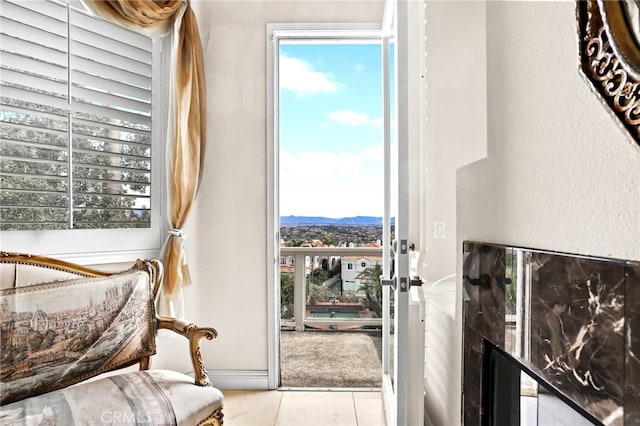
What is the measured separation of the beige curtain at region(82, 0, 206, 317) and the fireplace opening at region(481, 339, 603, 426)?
169 centimetres

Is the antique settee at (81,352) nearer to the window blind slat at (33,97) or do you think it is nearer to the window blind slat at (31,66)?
the window blind slat at (33,97)

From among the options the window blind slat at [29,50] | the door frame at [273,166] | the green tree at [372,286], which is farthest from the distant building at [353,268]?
the window blind slat at [29,50]

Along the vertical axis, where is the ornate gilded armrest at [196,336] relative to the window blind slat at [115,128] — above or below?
below

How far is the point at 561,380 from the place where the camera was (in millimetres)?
741

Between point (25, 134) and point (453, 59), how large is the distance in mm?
1898

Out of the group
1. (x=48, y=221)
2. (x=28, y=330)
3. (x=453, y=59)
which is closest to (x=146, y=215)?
(x=48, y=221)

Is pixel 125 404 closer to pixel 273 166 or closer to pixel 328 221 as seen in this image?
pixel 273 166

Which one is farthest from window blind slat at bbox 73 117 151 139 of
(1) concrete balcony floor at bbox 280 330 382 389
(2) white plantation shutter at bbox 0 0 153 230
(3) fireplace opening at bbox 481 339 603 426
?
(3) fireplace opening at bbox 481 339 603 426

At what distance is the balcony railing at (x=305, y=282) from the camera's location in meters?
2.92

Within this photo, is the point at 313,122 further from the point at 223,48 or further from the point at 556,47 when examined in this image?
the point at 556,47

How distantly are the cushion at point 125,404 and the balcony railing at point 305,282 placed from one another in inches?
58.8

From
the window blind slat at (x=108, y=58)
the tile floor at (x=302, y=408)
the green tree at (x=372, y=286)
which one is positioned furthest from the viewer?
the green tree at (x=372, y=286)

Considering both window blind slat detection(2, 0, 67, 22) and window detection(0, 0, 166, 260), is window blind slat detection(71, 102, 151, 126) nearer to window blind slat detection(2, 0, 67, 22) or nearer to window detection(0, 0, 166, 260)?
window detection(0, 0, 166, 260)

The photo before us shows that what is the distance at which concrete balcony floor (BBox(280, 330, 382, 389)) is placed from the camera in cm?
253
